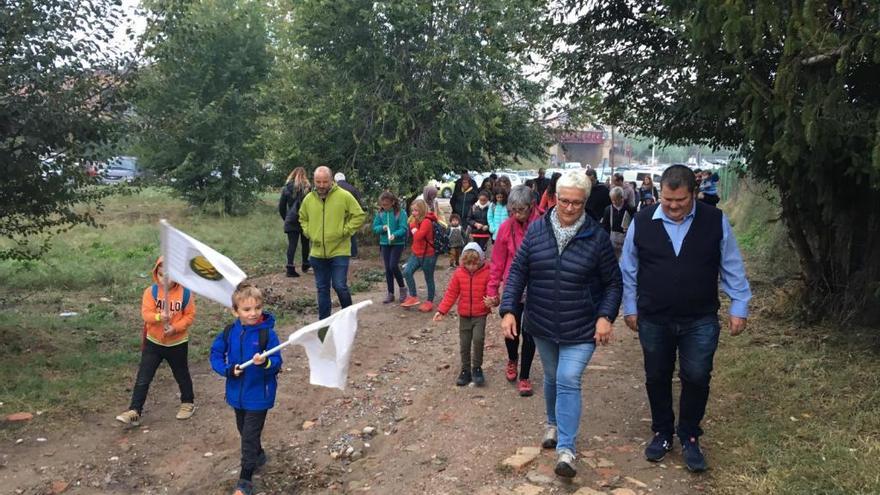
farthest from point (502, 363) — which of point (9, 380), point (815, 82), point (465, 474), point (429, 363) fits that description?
point (9, 380)

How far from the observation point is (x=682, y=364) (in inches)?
184

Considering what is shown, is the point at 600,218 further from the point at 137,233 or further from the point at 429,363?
the point at 137,233

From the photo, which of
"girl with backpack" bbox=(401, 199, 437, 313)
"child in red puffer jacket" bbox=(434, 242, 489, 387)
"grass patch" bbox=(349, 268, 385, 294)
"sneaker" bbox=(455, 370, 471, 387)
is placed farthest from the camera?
"grass patch" bbox=(349, 268, 385, 294)

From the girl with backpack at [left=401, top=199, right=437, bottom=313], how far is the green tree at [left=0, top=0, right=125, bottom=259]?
4.17 m

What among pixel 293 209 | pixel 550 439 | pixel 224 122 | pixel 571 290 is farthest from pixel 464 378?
pixel 224 122

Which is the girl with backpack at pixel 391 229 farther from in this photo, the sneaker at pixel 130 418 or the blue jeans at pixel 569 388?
the blue jeans at pixel 569 388

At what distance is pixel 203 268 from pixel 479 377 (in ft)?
8.93

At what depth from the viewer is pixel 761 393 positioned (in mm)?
5902

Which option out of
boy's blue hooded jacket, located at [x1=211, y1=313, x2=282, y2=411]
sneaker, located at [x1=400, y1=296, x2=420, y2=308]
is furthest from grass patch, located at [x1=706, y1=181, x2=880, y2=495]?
sneaker, located at [x1=400, y1=296, x2=420, y2=308]

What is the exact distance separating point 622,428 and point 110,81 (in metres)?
5.93

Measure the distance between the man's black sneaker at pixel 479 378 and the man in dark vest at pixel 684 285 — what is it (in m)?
2.13

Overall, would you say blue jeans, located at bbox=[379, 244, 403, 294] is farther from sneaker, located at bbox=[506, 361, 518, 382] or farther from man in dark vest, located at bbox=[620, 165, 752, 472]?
man in dark vest, located at bbox=[620, 165, 752, 472]

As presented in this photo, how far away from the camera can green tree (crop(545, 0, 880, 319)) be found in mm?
4930

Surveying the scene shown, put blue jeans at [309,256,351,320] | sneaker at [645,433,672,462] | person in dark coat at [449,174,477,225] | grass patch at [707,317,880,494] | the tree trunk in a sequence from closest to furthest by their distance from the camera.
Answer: grass patch at [707,317,880,494], sneaker at [645,433,672,462], the tree trunk, blue jeans at [309,256,351,320], person in dark coat at [449,174,477,225]
